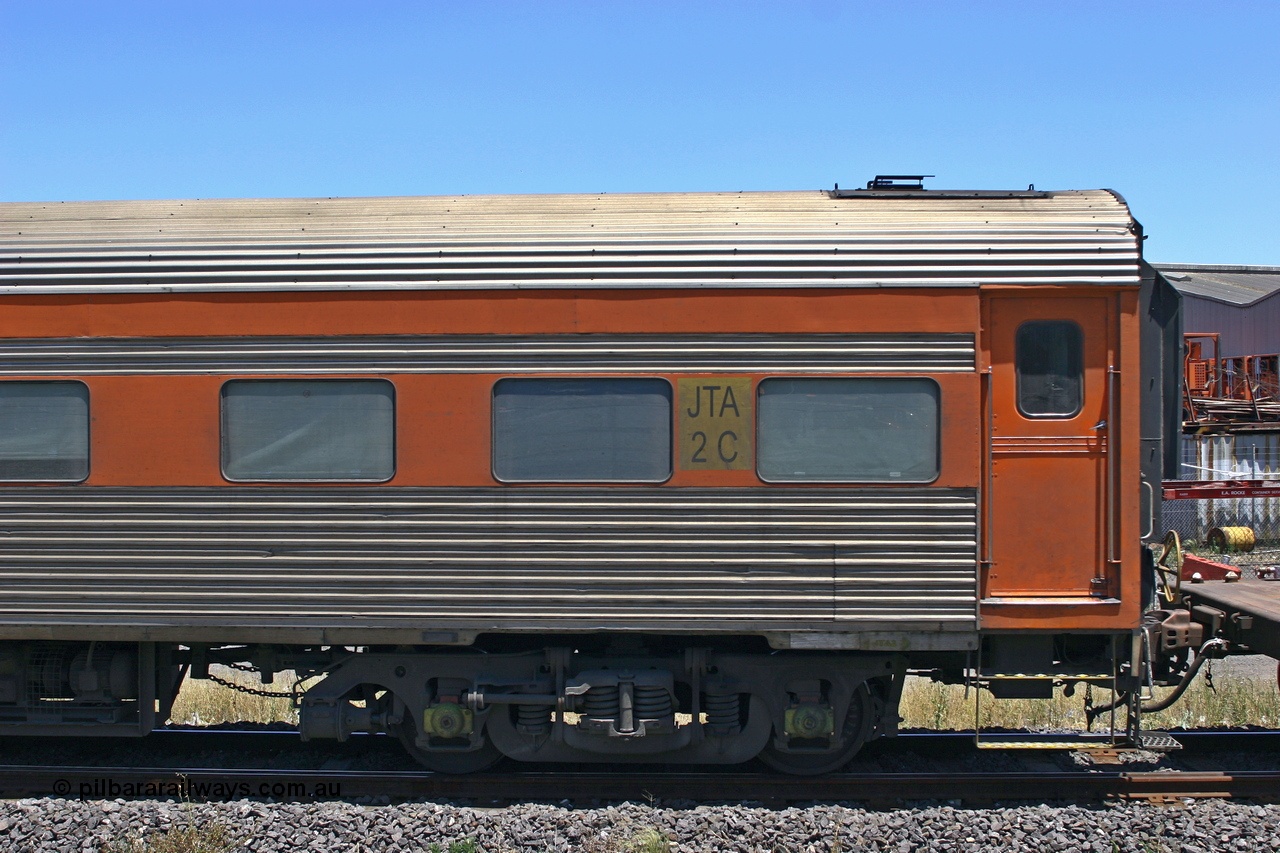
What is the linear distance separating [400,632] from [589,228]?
2741 millimetres

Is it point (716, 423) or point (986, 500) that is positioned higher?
point (716, 423)

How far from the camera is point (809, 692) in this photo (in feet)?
20.4

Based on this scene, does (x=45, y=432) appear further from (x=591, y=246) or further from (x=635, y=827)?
(x=635, y=827)

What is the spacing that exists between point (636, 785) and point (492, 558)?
1.74 metres

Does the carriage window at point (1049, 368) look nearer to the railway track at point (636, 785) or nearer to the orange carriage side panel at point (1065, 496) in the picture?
the orange carriage side panel at point (1065, 496)

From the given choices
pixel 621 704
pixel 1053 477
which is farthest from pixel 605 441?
pixel 1053 477

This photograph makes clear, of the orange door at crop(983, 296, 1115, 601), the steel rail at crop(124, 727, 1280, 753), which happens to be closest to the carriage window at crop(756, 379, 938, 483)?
the orange door at crop(983, 296, 1115, 601)

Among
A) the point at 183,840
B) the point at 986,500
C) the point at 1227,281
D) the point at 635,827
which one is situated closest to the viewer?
the point at 183,840

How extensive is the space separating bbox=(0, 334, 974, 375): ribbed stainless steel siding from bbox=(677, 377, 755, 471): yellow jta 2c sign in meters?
0.11

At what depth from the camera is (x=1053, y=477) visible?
19.3 ft

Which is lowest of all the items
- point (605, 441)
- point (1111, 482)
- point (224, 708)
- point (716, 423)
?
point (224, 708)

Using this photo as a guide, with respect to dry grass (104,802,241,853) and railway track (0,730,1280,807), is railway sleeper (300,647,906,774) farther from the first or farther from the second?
dry grass (104,802,241,853)

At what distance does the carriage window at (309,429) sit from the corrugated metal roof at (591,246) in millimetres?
630

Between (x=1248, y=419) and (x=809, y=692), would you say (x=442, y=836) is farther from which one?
(x=1248, y=419)
